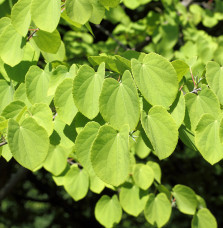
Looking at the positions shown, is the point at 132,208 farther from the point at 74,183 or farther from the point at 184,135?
the point at 184,135

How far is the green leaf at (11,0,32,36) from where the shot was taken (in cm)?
83

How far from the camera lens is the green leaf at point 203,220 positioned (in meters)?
1.40

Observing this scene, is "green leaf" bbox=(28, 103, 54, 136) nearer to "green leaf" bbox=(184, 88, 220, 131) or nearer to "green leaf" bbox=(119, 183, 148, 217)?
"green leaf" bbox=(184, 88, 220, 131)

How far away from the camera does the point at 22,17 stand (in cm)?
84

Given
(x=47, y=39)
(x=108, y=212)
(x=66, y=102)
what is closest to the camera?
(x=66, y=102)

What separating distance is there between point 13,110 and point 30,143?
17 cm

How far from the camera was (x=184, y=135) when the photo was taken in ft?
2.78

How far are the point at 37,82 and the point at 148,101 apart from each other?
0.34 meters

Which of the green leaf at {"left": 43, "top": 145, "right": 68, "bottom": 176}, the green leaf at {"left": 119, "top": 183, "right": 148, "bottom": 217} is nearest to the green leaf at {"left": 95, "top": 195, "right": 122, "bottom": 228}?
the green leaf at {"left": 119, "top": 183, "right": 148, "bottom": 217}

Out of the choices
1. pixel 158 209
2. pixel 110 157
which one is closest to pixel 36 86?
pixel 110 157

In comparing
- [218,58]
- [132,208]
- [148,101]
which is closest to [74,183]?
[132,208]

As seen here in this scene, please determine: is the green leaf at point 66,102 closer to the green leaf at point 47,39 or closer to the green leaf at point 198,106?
the green leaf at point 47,39

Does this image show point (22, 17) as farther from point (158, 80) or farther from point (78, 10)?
point (158, 80)

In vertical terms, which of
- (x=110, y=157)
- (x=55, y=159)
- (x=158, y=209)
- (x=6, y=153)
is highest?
(x=110, y=157)
